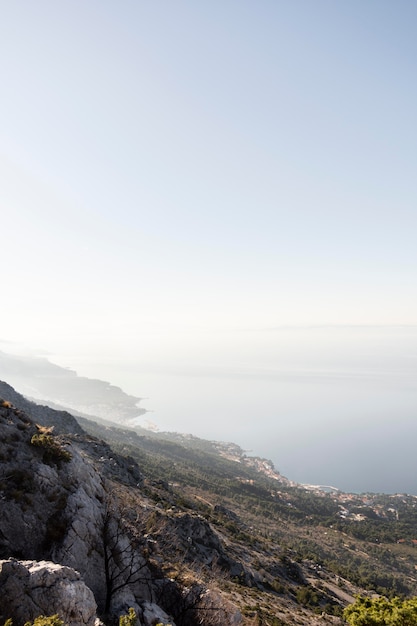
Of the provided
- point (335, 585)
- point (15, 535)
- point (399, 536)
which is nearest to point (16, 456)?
point (15, 535)

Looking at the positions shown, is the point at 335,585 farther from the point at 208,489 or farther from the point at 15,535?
the point at 15,535

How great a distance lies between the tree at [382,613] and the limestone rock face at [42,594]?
14.0 meters

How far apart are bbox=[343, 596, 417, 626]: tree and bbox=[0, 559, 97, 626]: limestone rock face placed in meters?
14.0

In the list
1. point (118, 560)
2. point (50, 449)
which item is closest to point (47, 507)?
point (50, 449)

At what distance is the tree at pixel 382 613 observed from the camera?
1530 cm

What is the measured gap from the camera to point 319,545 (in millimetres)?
76188

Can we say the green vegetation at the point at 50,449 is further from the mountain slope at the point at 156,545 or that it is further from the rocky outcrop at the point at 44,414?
the rocky outcrop at the point at 44,414

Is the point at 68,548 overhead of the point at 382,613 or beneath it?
overhead

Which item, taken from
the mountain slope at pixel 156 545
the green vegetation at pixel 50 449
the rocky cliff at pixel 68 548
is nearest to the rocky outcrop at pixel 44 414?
the mountain slope at pixel 156 545

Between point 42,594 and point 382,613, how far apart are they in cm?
1700

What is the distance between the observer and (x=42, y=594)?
1099 cm

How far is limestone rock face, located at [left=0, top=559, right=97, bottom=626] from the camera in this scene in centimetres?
1042

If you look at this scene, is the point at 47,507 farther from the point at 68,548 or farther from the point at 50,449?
the point at 50,449

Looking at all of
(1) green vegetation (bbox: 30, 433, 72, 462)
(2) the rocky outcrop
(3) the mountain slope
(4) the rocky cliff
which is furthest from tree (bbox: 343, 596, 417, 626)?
(2) the rocky outcrop
